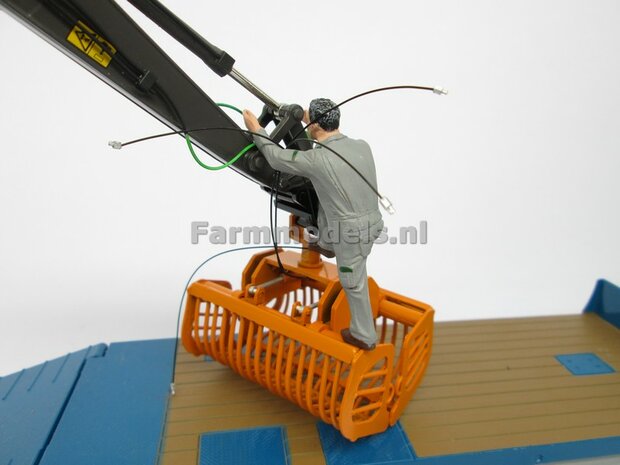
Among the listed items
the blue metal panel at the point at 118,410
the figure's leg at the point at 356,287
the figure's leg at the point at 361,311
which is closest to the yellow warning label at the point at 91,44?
the figure's leg at the point at 356,287

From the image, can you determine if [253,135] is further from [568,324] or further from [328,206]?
[568,324]

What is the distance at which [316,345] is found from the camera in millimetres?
2648

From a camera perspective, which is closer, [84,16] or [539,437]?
[84,16]

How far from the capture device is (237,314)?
2.95 metres

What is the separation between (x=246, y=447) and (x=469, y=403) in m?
1.28

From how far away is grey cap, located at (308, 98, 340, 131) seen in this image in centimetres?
248

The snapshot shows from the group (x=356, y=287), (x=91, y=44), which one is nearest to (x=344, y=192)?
(x=356, y=287)

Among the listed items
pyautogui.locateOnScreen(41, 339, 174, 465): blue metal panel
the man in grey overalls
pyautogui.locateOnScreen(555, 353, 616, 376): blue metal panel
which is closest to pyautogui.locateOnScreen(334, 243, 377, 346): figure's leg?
the man in grey overalls

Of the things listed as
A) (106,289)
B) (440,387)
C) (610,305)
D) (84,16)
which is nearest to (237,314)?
(440,387)

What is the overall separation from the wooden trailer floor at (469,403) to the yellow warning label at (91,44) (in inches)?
71.4

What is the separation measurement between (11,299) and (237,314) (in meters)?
2.34

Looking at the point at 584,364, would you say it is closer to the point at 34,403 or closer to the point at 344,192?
the point at 344,192

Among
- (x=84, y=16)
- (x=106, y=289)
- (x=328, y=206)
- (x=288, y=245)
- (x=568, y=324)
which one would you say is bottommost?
(x=568, y=324)

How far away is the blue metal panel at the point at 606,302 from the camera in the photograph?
395cm
